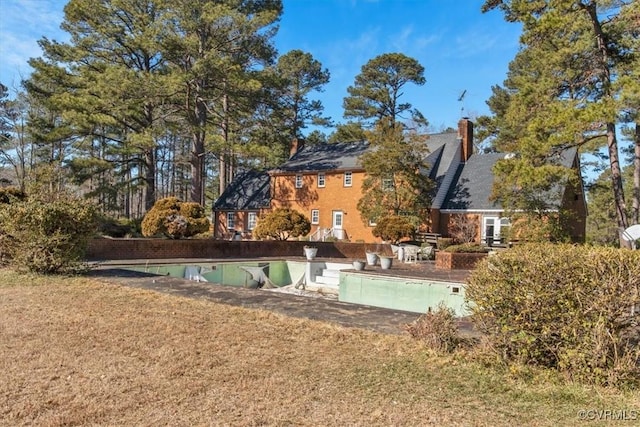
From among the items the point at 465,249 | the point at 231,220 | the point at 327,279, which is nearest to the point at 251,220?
the point at 231,220

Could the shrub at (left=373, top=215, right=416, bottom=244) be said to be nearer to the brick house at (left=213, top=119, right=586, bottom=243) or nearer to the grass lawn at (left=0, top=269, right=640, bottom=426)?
the brick house at (left=213, top=119, right=586, bottom=243)

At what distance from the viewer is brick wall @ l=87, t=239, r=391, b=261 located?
1819 cm

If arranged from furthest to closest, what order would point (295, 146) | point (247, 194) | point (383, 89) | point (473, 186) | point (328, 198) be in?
point (383, 89) → point (295, 146) → point (247, 194) → point (328, 198) → point (473, 186)

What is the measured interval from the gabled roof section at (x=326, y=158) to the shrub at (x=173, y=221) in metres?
12.9

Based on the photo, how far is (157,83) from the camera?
2572cm

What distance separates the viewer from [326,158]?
34719mm

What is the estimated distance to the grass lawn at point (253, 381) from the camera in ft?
12.1

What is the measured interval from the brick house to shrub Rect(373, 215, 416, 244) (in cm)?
368

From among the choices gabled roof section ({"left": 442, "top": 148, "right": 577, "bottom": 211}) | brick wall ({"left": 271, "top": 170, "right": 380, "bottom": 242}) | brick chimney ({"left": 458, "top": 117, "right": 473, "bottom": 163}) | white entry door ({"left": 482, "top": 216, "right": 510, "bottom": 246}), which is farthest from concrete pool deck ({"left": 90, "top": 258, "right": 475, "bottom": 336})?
brick chimney ({"left": 458, "top": 117, "right": 473, "bottom": 163})

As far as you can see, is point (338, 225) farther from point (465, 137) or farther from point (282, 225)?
point (465, 137)

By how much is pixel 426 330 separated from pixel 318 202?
2824cm

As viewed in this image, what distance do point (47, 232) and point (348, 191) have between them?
74.2ft

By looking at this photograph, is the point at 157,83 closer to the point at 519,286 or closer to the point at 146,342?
the point at 146,342

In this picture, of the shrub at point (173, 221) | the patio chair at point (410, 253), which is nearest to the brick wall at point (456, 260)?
the patio chair at point (410, 253)
